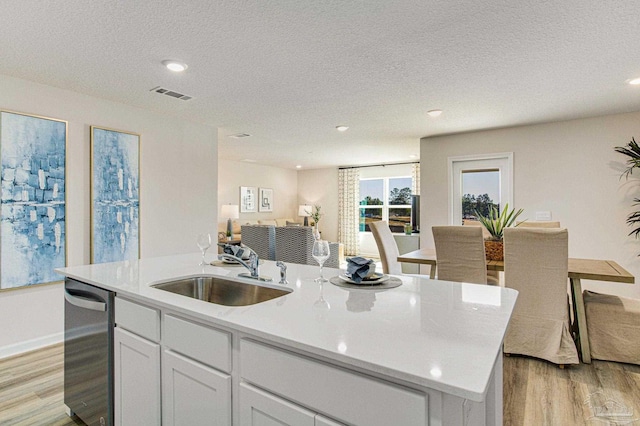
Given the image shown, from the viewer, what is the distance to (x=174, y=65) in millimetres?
2619

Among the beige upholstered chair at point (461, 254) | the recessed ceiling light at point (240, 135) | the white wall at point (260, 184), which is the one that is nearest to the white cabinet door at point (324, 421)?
the beige upholstered chair at point (461, 254)

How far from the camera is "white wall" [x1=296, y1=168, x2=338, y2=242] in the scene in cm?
905

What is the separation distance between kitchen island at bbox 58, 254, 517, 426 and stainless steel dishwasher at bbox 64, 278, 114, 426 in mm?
73

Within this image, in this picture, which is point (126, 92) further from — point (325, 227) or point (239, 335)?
point (325, 227)

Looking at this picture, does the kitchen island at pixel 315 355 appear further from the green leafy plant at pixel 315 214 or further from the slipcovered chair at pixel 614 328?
the green leafy plant at pixel 315 214

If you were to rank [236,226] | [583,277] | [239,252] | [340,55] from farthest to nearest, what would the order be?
[236,226], [583,277], [340,55], [239,252]

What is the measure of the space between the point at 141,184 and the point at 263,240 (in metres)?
1.98

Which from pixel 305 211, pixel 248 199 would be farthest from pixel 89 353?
pixel 305 211

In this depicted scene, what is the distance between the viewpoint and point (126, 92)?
3248mm

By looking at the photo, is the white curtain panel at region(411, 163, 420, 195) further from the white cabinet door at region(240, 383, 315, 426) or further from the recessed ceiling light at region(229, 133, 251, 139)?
the white cabinet door at region(240, 383, 315, 426)

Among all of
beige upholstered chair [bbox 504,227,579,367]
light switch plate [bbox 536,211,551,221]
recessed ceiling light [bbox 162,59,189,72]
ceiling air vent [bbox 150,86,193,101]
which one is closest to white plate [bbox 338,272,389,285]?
beige upholstered chair [bbox 504,227,579,367]

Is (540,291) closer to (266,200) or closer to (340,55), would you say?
(340,55)

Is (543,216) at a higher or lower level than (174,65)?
lower

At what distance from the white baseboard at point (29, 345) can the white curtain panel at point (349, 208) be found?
645cm
